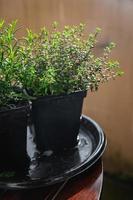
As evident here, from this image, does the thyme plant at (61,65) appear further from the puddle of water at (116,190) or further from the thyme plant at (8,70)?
the puddle of water at (116,190)

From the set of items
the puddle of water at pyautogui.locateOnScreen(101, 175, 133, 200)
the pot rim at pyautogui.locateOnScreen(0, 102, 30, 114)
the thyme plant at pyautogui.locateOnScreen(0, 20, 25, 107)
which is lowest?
the puddle of water at pyautogui.locateOnScreen(101, 175, 133, 200)

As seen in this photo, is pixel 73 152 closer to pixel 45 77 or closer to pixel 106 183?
pixel 45 77

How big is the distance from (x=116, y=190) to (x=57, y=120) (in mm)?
806

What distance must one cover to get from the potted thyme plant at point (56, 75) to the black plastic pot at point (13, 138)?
53 millimetres

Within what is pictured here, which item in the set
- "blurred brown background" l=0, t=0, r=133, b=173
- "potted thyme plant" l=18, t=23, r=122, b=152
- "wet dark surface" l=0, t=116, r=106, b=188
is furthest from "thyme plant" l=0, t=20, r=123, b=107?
"blurred brown background" l=0, t=0, r=133, b=173

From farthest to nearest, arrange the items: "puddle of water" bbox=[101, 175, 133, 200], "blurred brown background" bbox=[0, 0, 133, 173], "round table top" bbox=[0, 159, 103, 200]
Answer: "puddle of water" bbox=[101, 175, 133, 200], "blurred brown background" bbox=[0, 0, 133, 173], "round table top" bbox=[0, 159, 103, 200]

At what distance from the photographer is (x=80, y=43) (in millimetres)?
757

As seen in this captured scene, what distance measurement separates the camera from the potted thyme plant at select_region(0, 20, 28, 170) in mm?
687

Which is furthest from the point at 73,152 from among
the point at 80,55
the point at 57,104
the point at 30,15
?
the point at 30,15

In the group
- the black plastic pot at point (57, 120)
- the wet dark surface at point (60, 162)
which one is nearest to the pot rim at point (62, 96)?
the black plastic pot at point (57, 120)

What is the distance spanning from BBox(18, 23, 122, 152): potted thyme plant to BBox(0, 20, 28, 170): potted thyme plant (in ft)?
0.07

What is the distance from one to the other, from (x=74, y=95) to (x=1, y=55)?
0.20 metres

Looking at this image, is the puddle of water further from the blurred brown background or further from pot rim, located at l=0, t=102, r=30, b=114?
pot rim, located at l=0, t=102, r=30, b=114

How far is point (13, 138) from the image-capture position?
72cm
